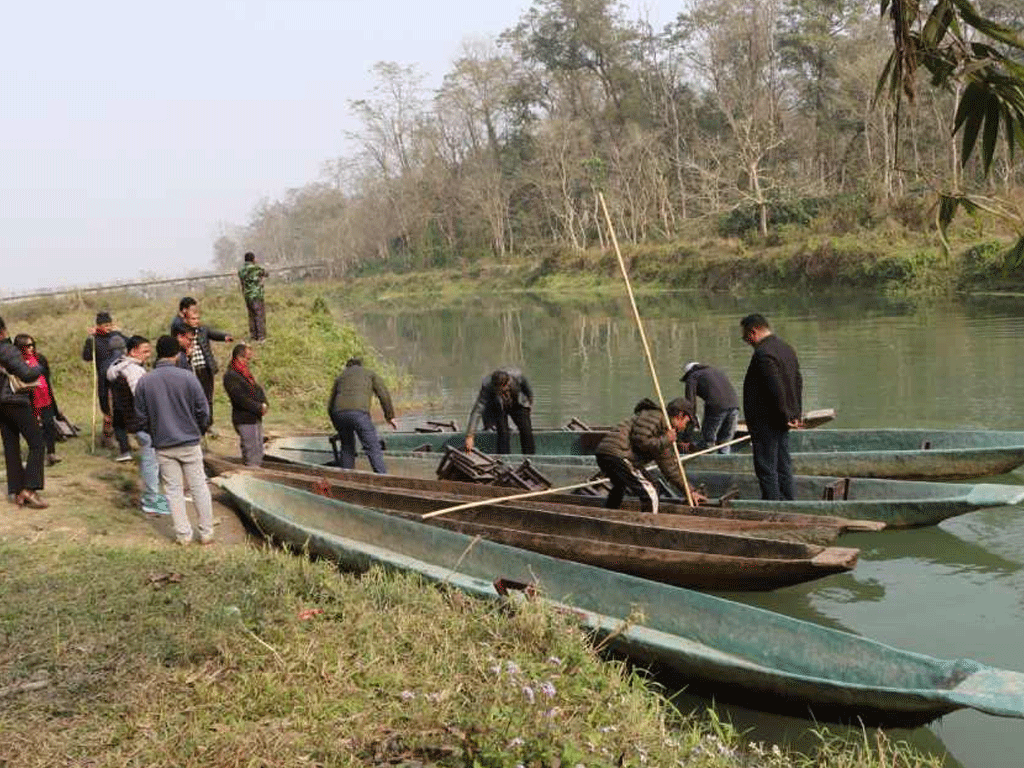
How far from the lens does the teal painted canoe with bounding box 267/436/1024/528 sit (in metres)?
7.02

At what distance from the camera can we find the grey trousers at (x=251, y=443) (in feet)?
31.8

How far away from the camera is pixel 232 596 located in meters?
5.65

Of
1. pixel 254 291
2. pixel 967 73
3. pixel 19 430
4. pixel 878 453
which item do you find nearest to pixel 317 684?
pixel 967 73

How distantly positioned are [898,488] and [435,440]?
5683 mm

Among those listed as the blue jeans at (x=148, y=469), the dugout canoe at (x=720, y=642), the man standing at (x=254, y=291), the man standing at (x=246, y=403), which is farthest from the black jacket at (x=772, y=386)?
the man standing at (x=254, y=291)

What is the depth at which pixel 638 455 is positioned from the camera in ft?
24.9

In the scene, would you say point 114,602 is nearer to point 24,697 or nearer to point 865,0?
point 24,697

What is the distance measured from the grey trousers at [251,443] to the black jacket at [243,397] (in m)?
0.08

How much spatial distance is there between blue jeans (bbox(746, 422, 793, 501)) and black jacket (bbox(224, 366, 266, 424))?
485 centimetres

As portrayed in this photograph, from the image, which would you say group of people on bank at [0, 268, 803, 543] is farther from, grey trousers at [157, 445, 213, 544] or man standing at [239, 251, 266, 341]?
man standing at [239, 251, 266, 341]

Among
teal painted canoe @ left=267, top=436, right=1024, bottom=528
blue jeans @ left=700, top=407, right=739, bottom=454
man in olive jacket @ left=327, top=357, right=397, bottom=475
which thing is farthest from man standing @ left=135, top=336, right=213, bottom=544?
blue jeans @ left=700, top=407, right=739, bottom=454

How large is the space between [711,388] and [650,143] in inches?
1660

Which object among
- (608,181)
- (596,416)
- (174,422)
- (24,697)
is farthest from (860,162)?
(24,697)

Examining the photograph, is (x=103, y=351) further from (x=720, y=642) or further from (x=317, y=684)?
(x=720, y=642)
